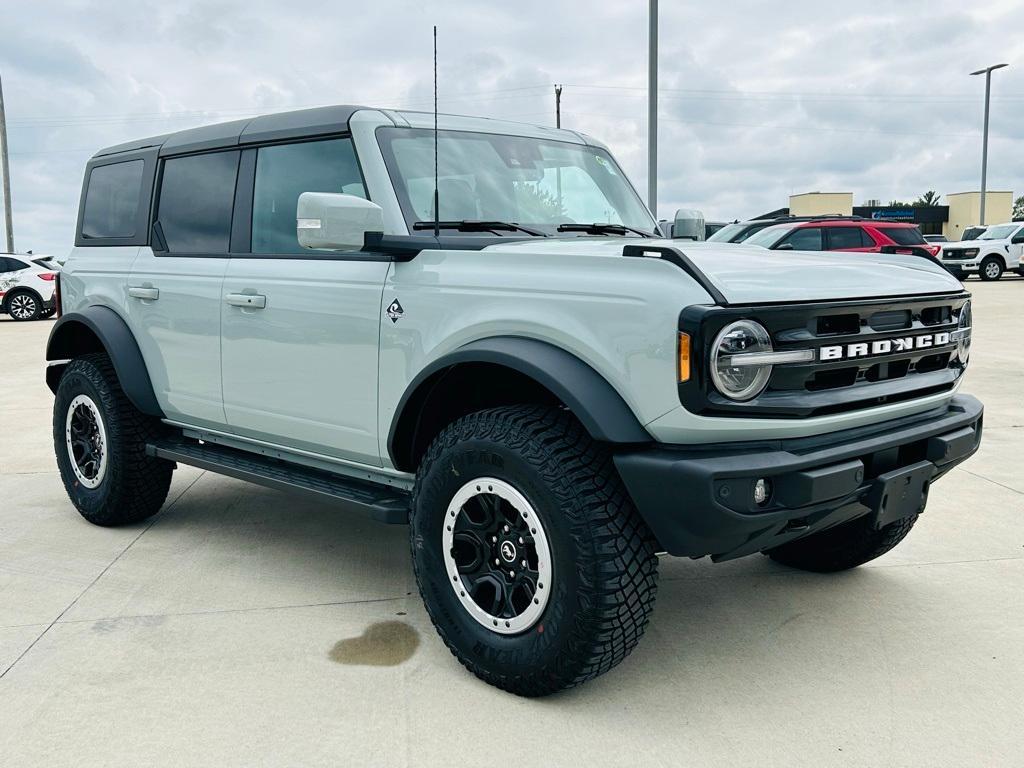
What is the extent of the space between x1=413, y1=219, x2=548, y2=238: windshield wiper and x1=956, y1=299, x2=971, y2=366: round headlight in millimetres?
1590

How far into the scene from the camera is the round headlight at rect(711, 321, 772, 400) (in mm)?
2830

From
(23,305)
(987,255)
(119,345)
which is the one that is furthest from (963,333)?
(987,255)

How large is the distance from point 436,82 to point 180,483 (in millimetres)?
3659

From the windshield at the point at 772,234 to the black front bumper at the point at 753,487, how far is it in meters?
12.7

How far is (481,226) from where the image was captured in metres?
3.88

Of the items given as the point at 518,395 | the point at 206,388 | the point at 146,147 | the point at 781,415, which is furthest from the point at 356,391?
the point at 146,147

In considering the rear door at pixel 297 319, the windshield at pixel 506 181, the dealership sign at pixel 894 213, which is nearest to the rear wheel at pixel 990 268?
the windshield at pixel 506 181

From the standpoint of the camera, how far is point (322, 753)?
114 inches

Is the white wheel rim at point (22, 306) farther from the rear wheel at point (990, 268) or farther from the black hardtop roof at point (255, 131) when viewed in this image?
the rear wheel at point (990, 268)

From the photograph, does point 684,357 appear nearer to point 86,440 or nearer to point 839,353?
point 839,353

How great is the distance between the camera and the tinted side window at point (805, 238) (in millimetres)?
15539

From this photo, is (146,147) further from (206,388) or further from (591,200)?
(591,200)

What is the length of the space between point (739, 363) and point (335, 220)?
145 centimetres

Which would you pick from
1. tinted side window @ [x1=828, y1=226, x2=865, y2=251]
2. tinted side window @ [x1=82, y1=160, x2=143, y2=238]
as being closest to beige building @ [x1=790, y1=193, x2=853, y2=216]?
tinted side window @ [x1=828, y1=226, x2=865, y2=251]
